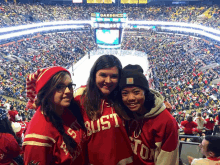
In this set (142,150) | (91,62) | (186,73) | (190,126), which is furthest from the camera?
(91,62)

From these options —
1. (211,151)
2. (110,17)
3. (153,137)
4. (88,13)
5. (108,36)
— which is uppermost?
(88,13)

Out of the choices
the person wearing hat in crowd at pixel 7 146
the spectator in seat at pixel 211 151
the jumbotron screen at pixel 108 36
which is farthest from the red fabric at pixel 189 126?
the jumbotron screen at pixel 108 36

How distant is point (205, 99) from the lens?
11.7 m

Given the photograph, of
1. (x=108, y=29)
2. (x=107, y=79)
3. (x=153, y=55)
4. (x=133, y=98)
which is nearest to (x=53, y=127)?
(x=107, y=79)

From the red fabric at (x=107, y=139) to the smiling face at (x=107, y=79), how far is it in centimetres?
24

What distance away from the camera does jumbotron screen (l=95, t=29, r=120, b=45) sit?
27.4 m

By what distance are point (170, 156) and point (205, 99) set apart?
11.5 meters

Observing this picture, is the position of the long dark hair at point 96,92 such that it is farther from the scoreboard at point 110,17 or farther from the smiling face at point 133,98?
the scoreboard at point 110,17

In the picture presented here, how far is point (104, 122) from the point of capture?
1830mm

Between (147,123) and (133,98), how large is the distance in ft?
1.06

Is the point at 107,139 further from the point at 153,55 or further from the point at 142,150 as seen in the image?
the point at 153,55

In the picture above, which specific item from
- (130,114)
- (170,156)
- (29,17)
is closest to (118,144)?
(130,114)

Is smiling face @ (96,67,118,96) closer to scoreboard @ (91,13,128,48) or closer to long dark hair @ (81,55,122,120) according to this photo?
long dark hair @ (81,55,122,120)

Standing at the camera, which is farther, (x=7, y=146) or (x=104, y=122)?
(x=7, y=146)
